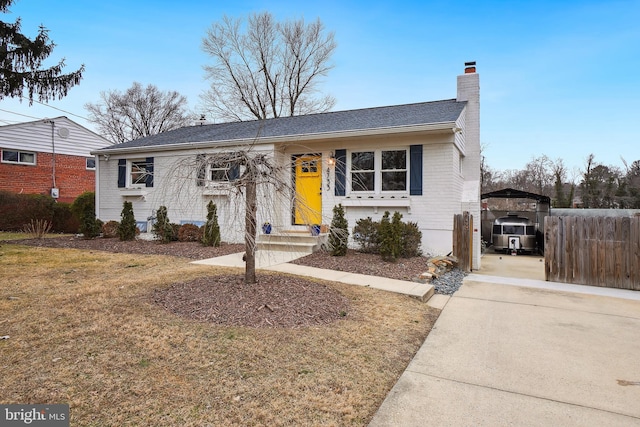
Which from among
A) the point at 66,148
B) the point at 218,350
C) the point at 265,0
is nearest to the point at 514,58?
the point at 265,0

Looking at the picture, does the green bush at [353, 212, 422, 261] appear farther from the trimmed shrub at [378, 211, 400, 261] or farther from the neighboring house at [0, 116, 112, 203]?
the neighboring house at [0, 116, 112, 203]

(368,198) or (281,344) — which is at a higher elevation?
(368,198)

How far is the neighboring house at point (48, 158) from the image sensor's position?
1642 cm

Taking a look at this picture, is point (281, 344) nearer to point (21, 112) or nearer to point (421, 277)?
point (421, 277)

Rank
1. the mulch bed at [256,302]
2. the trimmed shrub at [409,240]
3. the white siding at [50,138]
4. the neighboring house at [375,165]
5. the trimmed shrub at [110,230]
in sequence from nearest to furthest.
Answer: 1. the mulch bed at [256,302]
2. the trimmed shrub at [409,240]
3. the neighboring house at [375,165]
4. the trimmed shrub at [110,230]
5. the white siding at [50,138]

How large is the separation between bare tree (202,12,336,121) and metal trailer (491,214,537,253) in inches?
595

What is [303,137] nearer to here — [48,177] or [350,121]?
[350,121]

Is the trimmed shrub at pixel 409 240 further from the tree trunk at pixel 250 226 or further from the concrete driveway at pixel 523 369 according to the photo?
the tree trunk at pixel 250 226

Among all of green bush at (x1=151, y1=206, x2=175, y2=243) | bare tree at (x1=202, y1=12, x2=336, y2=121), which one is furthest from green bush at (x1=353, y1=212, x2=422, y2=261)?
bare tree at (x1=202, y1=12, x2=336, y2=121)

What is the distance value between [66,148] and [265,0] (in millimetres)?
13636

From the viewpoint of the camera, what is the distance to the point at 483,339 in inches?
146

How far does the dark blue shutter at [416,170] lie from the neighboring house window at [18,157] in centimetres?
1940

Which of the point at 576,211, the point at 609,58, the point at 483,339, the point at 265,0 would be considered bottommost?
the point at 483,339

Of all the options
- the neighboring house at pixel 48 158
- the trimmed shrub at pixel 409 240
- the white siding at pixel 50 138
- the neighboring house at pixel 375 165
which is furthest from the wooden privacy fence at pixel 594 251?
the neighboring house at pixel 48 158
